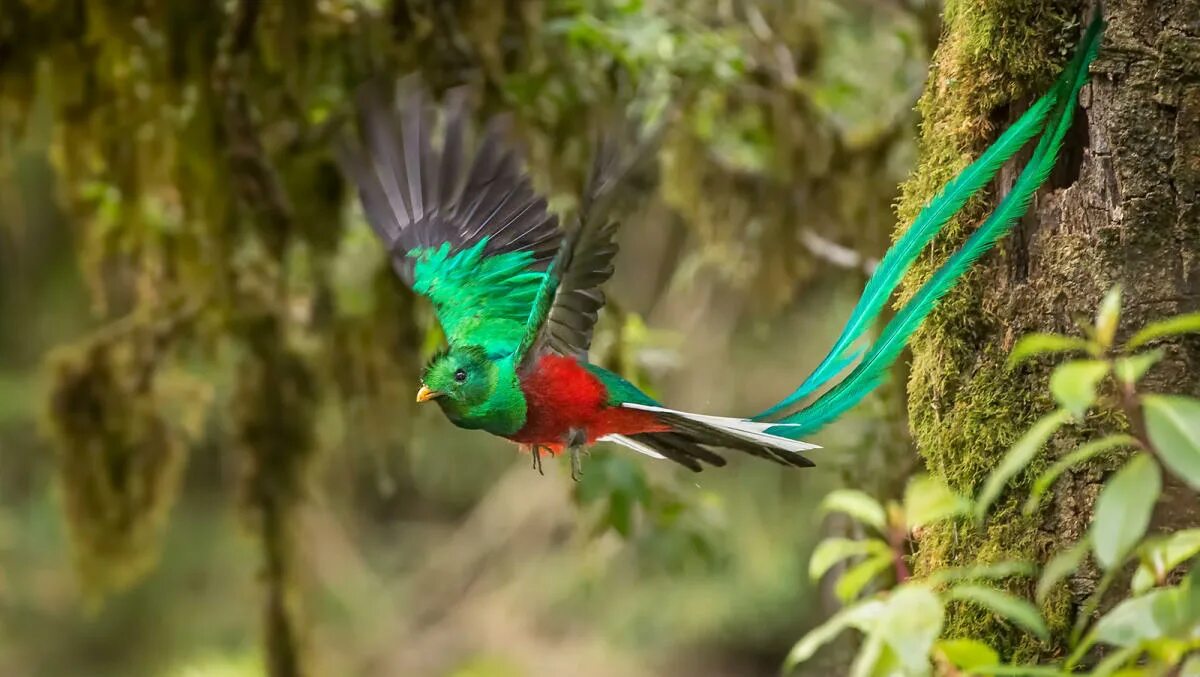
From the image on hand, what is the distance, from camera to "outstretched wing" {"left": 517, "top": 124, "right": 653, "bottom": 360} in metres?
2.09

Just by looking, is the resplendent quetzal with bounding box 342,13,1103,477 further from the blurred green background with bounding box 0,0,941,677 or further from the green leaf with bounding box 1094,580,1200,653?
the green leaf with bounding box 1094,580,1200,653

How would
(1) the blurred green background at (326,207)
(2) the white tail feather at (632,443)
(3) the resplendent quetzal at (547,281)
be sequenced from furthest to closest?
(1) the blurred green background at (326,207) < (2) the white tail feather at (632,443) < (3) the resplendent quetzal at (547,281)

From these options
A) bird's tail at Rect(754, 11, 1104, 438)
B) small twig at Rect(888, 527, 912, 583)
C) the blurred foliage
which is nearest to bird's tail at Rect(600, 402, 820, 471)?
bird's tail at Rect(754, 11, 1104, 438)

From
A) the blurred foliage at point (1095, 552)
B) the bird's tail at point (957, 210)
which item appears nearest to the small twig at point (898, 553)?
the blurred foliage at point (1095, 552)

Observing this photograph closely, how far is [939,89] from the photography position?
2008 millimetres

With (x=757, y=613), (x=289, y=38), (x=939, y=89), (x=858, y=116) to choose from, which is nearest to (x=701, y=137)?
(x=858, y=116)

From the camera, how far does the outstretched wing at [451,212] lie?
2.89 meters

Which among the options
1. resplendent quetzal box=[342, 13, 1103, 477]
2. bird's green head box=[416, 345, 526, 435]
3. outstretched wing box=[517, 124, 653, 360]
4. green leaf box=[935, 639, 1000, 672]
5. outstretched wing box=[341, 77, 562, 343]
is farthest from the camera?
outstretched wing box=[341, 77, 562, 343]

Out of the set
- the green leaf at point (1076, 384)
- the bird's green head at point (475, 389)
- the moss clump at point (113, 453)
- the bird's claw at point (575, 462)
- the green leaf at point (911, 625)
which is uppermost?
the green leaf at point (1076, 384)

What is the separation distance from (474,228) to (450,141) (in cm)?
22

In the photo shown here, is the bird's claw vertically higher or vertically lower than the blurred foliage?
lower

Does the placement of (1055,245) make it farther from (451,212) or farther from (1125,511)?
(451,212)

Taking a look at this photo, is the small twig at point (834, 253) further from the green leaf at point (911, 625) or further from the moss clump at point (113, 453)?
the green leaf at point (911, 625)

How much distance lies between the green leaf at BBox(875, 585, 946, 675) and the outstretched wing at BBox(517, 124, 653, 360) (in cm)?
108
